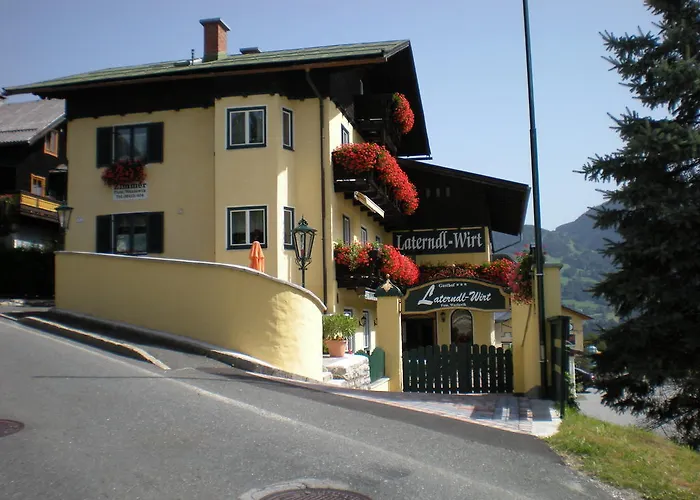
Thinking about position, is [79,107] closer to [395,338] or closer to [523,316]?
[395,338]

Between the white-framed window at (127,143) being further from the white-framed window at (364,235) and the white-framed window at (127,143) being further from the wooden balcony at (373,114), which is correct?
the white-framed window at (364,235)

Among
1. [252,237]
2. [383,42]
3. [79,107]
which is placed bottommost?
[252,237]

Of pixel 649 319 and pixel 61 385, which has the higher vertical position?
pixel 649 319

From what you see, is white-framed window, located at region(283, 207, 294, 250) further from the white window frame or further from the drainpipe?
the white window frame

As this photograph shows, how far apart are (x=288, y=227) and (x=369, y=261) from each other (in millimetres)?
2566

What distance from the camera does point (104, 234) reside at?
79.2ft

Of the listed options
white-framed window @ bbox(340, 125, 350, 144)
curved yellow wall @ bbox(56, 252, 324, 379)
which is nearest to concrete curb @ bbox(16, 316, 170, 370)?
curved yellow wall @ bbox(56, 252, 324, 379)

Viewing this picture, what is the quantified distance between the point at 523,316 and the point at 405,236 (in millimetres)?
13945

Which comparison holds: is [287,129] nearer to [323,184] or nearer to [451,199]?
[323,184]

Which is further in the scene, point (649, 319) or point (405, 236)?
point (405, 236)

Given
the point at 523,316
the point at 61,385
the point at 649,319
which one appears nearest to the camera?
the point at 61,385

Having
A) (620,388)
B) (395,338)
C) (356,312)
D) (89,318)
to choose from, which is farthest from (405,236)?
(620,388)

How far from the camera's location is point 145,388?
1009cm

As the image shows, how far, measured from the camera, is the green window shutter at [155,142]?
23812 mm
